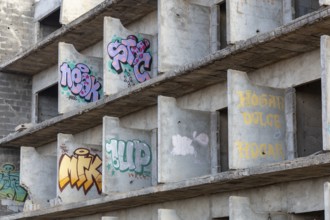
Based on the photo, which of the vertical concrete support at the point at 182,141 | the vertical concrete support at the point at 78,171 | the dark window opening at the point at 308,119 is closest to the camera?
the dark window opening at the point at 308,119

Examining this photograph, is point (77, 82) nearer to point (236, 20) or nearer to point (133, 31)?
point (133, 31)

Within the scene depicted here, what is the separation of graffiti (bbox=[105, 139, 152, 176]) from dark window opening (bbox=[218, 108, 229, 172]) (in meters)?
3.07

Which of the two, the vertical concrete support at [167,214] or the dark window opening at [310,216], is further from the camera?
the vertical concrete support at [167,214]

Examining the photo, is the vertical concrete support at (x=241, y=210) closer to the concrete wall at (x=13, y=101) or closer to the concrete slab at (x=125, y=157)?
the concrete slab at (x=125, y=157)

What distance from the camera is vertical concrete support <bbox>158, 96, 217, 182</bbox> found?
23250mm

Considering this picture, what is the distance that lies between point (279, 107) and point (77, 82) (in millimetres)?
10337

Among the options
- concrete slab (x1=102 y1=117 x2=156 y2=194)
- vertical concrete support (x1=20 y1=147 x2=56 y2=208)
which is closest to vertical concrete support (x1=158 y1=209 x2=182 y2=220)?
concrete slab (x1=102 y1=117 x2=156 y2=194)

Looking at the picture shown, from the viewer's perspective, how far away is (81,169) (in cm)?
2903

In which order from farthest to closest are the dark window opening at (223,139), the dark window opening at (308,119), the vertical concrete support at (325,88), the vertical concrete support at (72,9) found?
the vertical concrete support at (72,9)
the dark window opening at (223,139)
the dark window opening at (308,119)
the vertical concrete support at (325,88)

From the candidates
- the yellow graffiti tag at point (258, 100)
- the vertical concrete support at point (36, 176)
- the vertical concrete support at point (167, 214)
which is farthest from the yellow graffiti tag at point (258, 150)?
the vertical concrete support at point (36, 176)

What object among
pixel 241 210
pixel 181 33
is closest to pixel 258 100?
pixel 241 210

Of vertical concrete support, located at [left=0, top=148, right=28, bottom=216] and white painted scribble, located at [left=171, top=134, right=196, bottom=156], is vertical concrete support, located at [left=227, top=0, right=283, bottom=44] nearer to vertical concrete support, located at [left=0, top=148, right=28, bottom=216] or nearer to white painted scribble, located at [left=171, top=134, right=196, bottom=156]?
A: white painted scribble, located at [left=171, top=134, right=196, bottom=156]

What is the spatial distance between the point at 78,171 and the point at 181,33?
6.78 m

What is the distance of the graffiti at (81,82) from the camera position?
3003 cm
